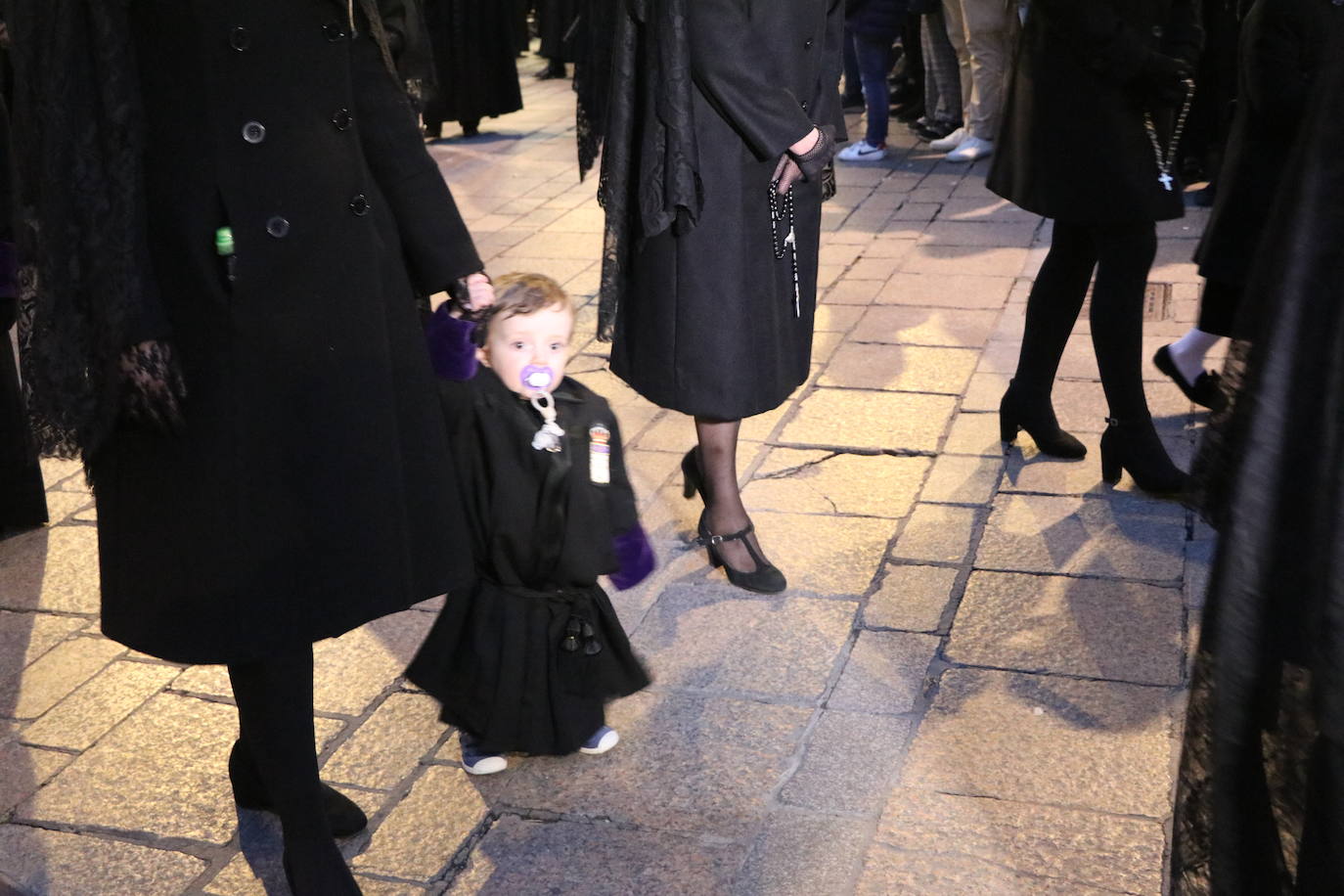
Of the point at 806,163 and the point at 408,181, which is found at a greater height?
the point at 408,181

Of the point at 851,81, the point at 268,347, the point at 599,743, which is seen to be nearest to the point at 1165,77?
the point at 599,743

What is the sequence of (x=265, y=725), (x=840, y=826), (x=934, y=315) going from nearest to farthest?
(x=265, y=725)
(x=840, y=826)
(x=934, y=315)

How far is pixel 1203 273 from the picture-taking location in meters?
4.26

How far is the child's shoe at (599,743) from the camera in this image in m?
3.03

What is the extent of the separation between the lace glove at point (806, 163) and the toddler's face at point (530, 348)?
2.95 ft

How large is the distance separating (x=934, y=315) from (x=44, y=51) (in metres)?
4.13

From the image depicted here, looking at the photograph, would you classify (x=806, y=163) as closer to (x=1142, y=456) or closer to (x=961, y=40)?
(x=1142, y=456)

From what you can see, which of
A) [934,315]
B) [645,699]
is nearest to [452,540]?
[645,699]

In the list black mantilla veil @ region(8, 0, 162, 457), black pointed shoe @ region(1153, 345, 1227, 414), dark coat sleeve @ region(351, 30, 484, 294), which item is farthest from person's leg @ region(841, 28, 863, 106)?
black mantilla veil @ region(8, 0, 162, 457)

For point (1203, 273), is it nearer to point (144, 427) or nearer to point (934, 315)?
point (934, 315)

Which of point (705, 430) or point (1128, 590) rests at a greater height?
point (705, 430)

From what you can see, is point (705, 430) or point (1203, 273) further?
point (1203, 273)

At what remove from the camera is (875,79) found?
882 centimetres

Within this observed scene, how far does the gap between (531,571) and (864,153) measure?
6.37 m
